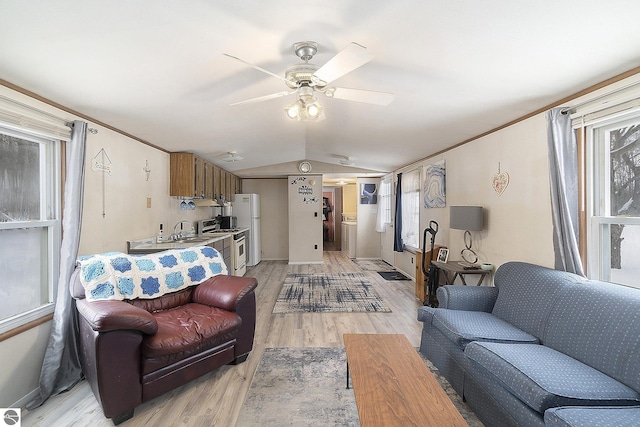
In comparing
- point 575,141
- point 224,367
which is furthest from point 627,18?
point 224,367

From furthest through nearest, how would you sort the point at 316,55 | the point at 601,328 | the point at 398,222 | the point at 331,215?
the point at 331,215, the point at 398,222, the point at 316,55, the point at 601,328

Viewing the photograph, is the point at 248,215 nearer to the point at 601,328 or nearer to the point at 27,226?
the point at 27,226

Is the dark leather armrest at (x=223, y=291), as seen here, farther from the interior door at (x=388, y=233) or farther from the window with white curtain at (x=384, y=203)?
the window with white curtain at (x=384, y=203)

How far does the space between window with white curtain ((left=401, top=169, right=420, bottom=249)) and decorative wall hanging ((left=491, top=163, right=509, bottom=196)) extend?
2094 millimetres

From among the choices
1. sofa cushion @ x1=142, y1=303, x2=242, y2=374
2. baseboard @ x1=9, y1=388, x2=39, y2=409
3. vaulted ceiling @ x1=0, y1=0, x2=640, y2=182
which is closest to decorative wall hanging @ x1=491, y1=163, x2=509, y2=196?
vaulted ceiling @ x1=0, y1=0, x2=640, y2=182

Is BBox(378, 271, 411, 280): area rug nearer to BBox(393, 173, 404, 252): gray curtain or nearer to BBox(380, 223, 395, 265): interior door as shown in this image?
BBox(393, 173, 404, 252): gray curtain

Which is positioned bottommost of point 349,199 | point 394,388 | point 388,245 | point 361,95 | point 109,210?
point 394,388

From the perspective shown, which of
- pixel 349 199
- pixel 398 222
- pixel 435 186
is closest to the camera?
pixel 435 186

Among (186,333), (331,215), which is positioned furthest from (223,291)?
(331,215)

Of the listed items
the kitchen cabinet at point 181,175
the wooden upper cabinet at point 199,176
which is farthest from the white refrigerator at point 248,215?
the kitchen cabinet at point 181,175

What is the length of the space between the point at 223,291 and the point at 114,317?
0.90 meters

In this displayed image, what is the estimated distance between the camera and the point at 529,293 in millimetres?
2242

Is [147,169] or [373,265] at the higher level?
[147,169]

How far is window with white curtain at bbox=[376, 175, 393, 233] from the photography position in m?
6.82
